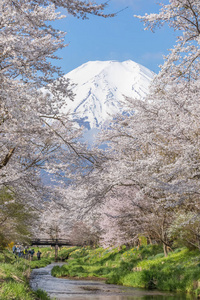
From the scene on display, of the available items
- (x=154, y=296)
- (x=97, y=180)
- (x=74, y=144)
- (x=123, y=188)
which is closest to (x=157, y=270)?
(x=154, y=296)

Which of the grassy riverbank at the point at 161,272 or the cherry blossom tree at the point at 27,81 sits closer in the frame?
the cherry blossom tree at the point at 27,81

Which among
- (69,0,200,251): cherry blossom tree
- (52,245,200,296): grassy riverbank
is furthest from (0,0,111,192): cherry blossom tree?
(52,245,200,296): grassy riverbank

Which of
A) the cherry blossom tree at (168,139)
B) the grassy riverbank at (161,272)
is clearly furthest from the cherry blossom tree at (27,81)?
the grassy riverbank at (161,272)

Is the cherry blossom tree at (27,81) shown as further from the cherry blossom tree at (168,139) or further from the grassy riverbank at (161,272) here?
the grassy riverbank at (161,272)

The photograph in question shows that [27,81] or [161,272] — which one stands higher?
[27,81]

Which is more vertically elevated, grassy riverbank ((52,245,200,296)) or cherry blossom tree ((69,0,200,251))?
cherry blossom tree ((69,0,200,251))

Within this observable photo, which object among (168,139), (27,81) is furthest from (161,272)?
(27,81)

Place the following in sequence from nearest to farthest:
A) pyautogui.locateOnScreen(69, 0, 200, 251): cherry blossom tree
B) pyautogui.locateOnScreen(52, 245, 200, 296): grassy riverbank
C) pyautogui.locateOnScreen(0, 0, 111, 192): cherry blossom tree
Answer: pyautogui.locateOnScreen(0, 0, 111, 192): cherry blossom tree, pyautogui.locateOnScreen(69, 0, 200, 251): cherry blossom tree, pyautogui.locateOnScreen(52, 245, 200, 296): grassy riverbank

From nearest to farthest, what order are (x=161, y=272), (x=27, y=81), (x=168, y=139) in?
(x=27, y=81) < (x=168, y=139) < (x=161, y=272)

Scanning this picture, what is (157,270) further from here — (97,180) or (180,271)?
(97,180)

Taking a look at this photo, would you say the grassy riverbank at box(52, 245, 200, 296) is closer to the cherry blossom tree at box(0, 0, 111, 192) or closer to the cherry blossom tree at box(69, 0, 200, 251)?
the cherry blossom tree at box(69, 0, 200, 251)

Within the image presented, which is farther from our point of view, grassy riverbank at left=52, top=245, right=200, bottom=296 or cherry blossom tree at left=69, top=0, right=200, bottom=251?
grassy riverbank at left=52, top=245, right=200, bottom=296

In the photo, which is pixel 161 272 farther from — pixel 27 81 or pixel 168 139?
pixel 27 81

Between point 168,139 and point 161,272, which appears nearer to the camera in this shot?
point 168,139
